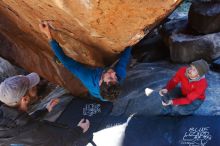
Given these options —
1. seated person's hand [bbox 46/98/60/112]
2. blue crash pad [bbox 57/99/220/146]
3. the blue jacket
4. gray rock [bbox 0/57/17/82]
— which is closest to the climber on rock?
the blue jacket

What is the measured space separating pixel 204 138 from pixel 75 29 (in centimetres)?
164

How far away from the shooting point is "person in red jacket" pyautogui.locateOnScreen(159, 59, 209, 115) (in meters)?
3.28

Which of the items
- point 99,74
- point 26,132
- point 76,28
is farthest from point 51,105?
point 76,28

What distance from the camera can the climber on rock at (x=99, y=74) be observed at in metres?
3.43

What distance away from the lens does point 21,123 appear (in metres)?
3.54

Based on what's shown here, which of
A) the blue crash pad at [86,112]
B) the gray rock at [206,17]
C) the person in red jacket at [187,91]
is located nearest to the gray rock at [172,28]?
the gray rock at [206,17]

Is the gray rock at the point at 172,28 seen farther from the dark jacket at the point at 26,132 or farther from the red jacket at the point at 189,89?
the dark jacket at the point at 26,132

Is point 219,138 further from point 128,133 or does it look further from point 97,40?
point 97,40

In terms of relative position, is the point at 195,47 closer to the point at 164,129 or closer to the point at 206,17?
the point at 206,17

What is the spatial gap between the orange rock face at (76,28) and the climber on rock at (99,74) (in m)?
0.11

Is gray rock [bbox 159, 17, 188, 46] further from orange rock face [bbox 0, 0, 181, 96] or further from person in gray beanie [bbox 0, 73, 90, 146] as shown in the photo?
person in gray beanie [bbox 0, 73, 90, 146]

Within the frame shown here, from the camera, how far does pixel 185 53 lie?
4707 mm

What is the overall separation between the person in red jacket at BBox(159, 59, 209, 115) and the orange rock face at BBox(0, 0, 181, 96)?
56 cm

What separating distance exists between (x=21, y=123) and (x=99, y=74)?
92cm
